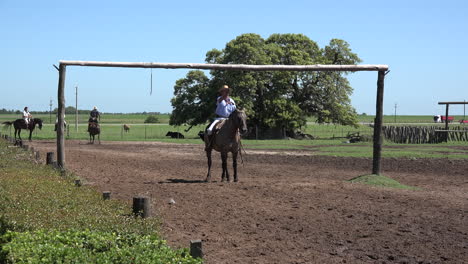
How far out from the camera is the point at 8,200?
9.88 metres

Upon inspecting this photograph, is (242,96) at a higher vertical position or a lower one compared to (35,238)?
higher

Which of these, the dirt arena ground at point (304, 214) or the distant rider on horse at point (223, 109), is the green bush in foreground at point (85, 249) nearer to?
the dirt arena ground at point (304, 214)

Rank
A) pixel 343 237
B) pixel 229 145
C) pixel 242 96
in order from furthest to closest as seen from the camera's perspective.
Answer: pixel 242 96
pixel 229 145
pixel 343 237

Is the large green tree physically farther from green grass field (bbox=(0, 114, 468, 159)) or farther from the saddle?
the saddle

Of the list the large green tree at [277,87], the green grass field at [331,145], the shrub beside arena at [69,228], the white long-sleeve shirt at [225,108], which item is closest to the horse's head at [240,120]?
the white long-sleeve shirt at [225,108]

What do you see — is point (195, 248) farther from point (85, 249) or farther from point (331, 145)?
point (331, 145)

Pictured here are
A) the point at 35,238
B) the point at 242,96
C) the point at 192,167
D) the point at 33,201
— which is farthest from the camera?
the point at 242,96

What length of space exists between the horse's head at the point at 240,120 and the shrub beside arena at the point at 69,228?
4.29 metres

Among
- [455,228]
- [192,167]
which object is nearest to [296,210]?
[455,228]

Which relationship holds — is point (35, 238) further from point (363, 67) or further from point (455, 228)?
point (363, 67)

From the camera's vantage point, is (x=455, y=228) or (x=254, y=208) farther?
(x=254, y=208)

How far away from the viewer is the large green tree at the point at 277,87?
41.0 meters

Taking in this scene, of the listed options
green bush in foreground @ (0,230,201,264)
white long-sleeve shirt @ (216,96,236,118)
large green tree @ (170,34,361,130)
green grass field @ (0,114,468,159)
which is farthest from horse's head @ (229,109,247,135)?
large green tree @ (170,34,361,130)

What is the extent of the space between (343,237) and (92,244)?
3874 millimetres
